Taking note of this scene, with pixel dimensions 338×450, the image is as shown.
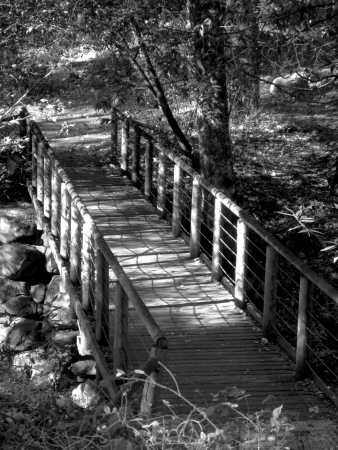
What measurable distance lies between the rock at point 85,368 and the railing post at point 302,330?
6.47ft

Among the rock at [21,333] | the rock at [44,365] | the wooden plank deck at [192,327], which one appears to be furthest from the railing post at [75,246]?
the rock at [44,365]

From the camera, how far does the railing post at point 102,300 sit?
714cm

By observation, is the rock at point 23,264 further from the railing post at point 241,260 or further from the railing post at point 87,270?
the railing post at point 241,260

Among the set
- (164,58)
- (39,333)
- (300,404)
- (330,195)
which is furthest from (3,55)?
(300,404)

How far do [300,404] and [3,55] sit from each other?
8814 mm

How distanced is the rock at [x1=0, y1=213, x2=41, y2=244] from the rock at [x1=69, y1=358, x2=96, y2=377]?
4317 mm

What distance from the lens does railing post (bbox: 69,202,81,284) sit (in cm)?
883

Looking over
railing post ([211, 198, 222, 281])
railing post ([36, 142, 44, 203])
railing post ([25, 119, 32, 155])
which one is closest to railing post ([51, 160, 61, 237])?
railing post ([36, 142, 44, 203])

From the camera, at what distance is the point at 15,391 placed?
20.6 ft

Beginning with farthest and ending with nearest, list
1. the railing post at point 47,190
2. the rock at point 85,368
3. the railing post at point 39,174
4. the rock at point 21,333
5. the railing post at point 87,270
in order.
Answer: the railing post at point 39,174, the railing post at point 47,190, the rock at point 21,333, the railing post at point 87,270, the rock at point 85,368

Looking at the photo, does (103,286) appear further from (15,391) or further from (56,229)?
(56,229)

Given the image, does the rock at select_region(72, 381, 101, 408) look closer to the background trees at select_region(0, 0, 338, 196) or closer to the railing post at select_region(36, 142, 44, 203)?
the background trees at select_region(0, 0, 338, 196)

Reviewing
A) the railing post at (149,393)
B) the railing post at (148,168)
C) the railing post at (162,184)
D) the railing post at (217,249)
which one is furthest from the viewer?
the railing post at (148,168)

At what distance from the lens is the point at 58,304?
9.60 m
